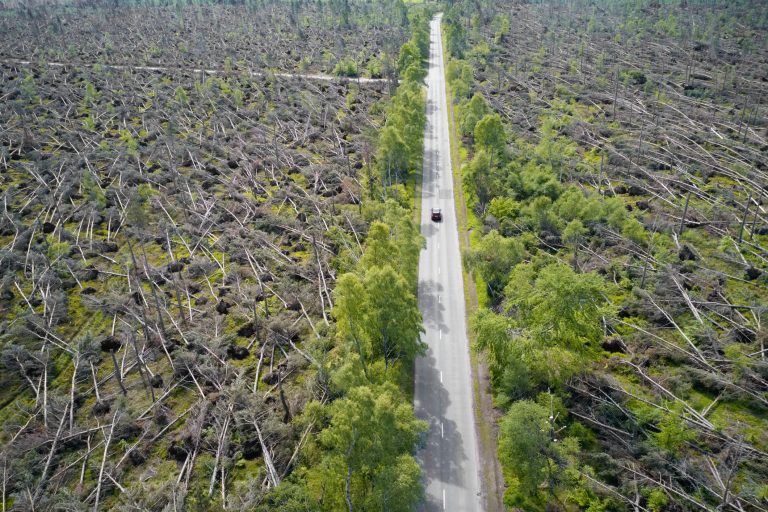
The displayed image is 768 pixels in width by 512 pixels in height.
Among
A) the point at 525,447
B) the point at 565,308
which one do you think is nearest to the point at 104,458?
the point at 525,447

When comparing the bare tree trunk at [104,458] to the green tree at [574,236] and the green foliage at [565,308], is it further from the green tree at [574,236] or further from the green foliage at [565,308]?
the green tree at [574,236]

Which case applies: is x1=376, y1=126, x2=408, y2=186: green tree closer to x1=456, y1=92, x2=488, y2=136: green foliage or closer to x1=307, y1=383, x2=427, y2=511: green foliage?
x1=456, y1=92, x2=488, y2=136: green foliage

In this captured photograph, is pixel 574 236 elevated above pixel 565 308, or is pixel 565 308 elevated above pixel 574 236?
pixel 565 308

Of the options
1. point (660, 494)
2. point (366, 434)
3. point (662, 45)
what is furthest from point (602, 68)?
point (366, 434)

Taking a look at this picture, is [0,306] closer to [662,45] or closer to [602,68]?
[602,68]

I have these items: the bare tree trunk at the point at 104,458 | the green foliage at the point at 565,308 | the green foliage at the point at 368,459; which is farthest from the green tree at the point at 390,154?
the green foliage at the point at 368,459

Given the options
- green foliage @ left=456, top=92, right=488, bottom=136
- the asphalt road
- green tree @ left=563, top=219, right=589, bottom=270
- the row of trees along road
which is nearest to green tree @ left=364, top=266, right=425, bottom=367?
the row of trees along road

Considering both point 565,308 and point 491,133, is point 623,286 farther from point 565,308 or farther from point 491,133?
point 491,133
